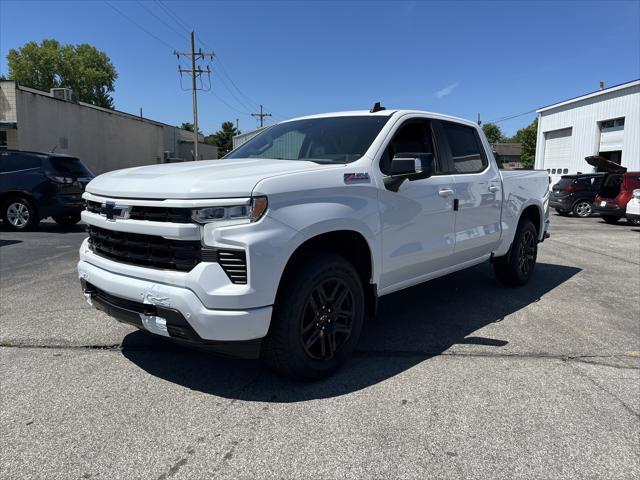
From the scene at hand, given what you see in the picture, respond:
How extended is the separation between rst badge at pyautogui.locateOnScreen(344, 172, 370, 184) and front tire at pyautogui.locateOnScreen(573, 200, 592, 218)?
16.7m

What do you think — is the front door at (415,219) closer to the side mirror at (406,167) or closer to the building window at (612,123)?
the side mirror at (406,167)

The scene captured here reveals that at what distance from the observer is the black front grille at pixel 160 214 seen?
286cm

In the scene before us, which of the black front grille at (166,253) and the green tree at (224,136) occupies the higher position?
the green tree at (224,136)

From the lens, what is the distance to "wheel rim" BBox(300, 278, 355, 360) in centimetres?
323

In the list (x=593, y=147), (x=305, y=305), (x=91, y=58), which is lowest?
(x=305, y=305)

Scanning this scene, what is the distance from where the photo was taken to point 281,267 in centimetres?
293

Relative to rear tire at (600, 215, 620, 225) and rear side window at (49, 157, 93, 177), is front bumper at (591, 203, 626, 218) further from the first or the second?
rear side window at (49, 157, 93, 177)

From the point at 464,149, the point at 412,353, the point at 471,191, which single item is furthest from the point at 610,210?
the point at 412,353

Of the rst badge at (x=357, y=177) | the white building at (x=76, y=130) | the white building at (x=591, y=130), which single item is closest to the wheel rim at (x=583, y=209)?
the white building at (x=591, y=130)

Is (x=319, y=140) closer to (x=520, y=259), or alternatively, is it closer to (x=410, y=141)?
(x=410, y=141)

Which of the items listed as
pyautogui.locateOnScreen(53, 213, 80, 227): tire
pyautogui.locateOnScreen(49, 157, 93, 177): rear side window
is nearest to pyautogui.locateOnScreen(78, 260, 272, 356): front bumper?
pyautogui.locateOnScreen(49, 157, 93, 177): rear side window

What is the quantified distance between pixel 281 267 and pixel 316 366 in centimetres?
80

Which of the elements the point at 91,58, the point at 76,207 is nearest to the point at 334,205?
the point at 76,207

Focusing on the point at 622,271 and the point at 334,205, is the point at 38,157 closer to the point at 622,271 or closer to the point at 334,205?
the point at 334,205
